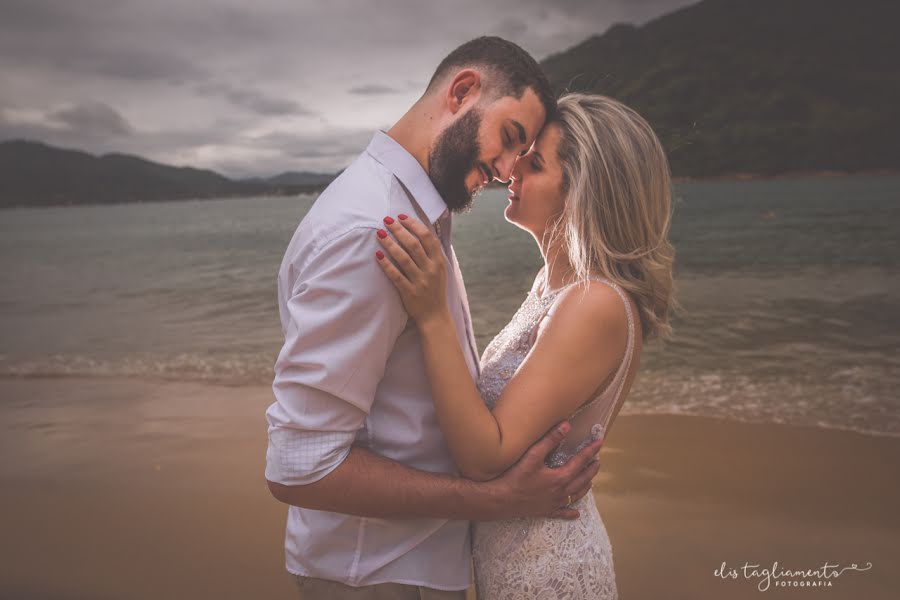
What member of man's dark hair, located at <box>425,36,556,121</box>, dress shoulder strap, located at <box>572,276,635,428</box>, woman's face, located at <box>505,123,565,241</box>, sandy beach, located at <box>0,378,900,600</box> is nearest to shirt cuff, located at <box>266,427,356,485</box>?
dress shoulder strap, located at <box>572,276,635,428</box>

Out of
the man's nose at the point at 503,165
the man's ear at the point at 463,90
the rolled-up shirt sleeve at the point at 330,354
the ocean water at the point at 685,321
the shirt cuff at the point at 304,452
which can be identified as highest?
the man's ear at the point at 463,90

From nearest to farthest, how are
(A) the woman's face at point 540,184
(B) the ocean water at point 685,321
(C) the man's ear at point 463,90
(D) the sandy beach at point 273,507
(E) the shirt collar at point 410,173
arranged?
(E) the shirt collar at point 410,173 < (C) the man's ear at point 463,90 < (A) the woman's face at point 540,184 < (D) the sandy beach at point 273,507 < (B) the ocean water at point 685,321

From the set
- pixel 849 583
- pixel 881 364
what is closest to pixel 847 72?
pixel 881 364

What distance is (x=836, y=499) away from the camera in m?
4.45

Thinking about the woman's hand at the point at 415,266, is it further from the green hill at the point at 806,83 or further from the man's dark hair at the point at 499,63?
the green hill at the point at 806,83

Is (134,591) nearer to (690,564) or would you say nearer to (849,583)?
(690,564)

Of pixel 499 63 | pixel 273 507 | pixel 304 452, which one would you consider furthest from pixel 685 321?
pixel 304 452

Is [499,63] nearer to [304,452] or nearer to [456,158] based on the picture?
[456,158]

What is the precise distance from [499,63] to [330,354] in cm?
103

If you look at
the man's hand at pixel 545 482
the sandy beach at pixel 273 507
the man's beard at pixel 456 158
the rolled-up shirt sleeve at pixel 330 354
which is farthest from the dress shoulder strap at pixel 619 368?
the sandy beach at pixel 273 507

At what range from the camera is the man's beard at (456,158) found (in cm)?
168

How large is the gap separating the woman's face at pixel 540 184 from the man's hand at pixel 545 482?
2.88ft

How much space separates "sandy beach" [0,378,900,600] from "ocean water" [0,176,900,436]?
102 centimetres

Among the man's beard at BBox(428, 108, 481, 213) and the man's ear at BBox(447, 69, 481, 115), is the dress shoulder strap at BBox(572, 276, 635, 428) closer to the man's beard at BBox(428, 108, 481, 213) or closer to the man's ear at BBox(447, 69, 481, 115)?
the man's beard at BBox(428, 108, 481, 213)
